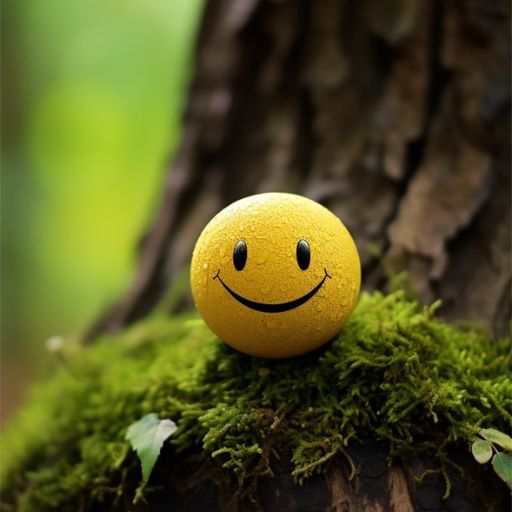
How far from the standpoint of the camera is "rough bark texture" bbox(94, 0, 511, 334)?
2.69 metres

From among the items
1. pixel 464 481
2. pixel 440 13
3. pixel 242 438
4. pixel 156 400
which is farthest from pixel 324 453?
Answer: pixel 440 13

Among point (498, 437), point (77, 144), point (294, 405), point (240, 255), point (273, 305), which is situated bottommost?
point (77, 144)

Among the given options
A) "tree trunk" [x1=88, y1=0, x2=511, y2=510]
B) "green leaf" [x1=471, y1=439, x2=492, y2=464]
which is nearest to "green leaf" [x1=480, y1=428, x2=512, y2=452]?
"green leaf" [x1=471, y1=439, x2=492, y2=464]

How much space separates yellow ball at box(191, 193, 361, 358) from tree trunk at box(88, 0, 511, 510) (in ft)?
1.50

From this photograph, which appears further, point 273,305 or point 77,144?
point 77,144

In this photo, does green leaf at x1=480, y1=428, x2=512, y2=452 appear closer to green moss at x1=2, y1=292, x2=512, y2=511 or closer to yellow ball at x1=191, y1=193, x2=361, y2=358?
green moss at x1=2, y1=292, x2=512, y2=511

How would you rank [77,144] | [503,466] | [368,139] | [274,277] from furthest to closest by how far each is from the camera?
[77,144]
[368,139]
[274,277]
[503,466]

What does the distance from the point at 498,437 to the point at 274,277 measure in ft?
2.61

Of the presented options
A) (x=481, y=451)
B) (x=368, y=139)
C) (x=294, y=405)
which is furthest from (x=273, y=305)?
(x=368, y=139)

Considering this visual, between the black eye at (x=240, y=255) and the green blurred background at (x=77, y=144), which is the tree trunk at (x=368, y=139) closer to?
the black eye at (x=240, y=255)

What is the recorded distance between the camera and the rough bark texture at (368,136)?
2.69 m

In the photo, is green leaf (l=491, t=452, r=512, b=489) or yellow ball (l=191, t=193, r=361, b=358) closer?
green leaf (l=491, t=452, r=512, b=489)

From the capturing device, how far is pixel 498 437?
65.9 inches

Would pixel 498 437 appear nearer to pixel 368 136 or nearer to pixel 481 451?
pixel 481 451
